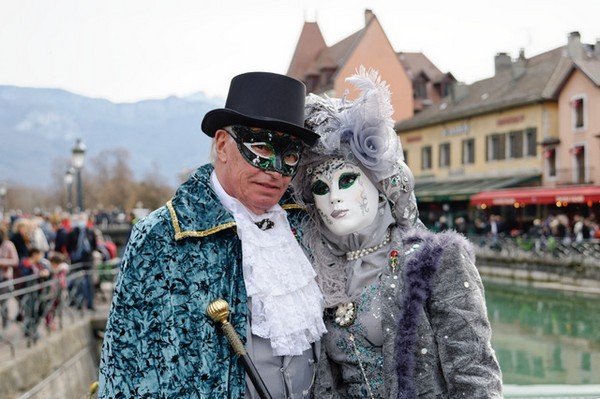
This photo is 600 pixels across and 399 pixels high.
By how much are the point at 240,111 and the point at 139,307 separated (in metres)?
0.85

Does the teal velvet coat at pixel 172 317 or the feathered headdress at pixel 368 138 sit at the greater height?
the feathered headdress at pixel 368 138

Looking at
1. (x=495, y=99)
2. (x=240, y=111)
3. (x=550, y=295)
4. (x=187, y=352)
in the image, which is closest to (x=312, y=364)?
(x=187, y=352)

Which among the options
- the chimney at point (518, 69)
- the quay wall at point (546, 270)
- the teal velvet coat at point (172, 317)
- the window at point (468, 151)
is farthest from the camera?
the window at point (468, 151)

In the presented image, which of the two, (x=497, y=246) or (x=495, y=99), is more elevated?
(x=495, y=99)

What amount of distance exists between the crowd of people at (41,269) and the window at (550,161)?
73.1 feet

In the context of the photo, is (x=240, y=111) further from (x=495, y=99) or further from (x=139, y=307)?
(x=495, y=99)

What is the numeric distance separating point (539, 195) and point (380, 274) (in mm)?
26691

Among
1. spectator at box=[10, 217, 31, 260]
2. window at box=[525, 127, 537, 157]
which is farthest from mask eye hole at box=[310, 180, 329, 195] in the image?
window at box=[525, 127, 537, 157]

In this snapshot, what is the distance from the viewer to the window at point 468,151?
1409 inches

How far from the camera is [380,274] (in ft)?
9.17

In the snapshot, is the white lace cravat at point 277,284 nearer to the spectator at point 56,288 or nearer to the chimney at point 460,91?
the spectator at point 56,288

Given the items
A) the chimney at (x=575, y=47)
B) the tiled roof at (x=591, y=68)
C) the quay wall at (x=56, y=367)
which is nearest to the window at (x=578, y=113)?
the tiled roof at (x=591, y=68)

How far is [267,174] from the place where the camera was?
274cm

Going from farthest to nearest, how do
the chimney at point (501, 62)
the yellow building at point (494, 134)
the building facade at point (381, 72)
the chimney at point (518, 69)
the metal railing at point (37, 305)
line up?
the building facade at point (381, 72)
the chimney at point (501, 62)
the chimney at point (518, 69)
the yellow building at point (494, 134)
the metal railing at point (37, 305)
